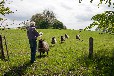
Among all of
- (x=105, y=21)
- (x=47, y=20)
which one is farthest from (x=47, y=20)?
(x=105, y=21)

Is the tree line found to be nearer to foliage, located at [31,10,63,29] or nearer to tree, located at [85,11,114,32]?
foliage, located at [31,10,63,29]

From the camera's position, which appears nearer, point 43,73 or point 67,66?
point 43,73

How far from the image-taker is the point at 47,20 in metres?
131

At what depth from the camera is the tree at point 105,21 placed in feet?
66.6

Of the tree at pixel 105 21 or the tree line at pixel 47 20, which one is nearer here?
the tree at pixel 105 21

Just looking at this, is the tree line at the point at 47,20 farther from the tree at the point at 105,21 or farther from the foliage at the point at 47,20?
the tree at the point at 105,21

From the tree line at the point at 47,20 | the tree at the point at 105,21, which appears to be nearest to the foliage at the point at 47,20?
the tree line at the point at 47,20

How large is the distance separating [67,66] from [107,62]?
2.84 meters

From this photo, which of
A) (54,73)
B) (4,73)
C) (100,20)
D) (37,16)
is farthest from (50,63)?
(37,16)

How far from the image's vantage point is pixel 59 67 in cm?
1814

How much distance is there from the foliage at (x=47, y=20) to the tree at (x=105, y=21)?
3559 inches

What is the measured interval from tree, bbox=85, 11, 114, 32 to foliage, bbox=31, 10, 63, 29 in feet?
297

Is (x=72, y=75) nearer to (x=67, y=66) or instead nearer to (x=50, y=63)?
(x=67, y=66)

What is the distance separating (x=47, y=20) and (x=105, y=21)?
110689 millimetres
